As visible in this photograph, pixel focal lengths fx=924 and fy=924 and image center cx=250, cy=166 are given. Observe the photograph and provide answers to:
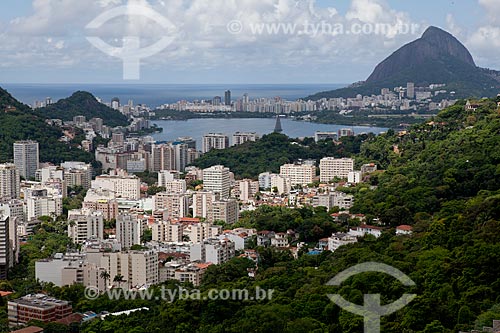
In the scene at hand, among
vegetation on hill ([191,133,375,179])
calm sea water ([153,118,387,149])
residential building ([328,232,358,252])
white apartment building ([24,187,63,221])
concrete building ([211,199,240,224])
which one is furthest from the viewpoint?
calm sea water ([153,118,387,149])

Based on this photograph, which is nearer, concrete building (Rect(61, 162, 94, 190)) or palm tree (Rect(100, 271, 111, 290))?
palm tree (Rect(100, 271, 111, 290))

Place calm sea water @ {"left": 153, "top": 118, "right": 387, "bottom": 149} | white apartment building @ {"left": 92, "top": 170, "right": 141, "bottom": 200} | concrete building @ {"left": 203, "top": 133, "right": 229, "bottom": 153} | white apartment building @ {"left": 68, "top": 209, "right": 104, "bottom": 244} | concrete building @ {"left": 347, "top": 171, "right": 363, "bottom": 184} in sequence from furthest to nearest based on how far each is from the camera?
1. calm sea water @ {"left": 153, "top": 118, "right": 387, "bottom": 149}
2. concrete building @ {"left": 203, "top": 133, "right": 229, "bottom": 153}
3. white apartment building @ {"left": 92, "top": 170, "right": 141, "bottom": 200}
4. concrete building @ {"left": 347, "top": 171, "right": 363, "bottom": 184}
5. white apartment building @ {"left": 68, "top": 209, "right": 104, "bottom": 244}

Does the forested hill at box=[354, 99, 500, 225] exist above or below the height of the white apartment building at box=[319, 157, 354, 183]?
above

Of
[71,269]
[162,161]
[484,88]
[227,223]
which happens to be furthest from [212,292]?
[484,88]

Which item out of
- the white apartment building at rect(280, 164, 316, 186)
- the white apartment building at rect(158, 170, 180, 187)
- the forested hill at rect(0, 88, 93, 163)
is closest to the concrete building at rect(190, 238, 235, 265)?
the white apartment building at rect(280, 164, 316, 186)

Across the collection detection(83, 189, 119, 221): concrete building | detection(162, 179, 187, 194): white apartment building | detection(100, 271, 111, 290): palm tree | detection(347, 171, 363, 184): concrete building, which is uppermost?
detection(347, 171, 363, 184): concrete building

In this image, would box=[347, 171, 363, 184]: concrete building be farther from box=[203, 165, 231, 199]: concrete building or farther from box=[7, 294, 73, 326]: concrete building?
box=[7, 294, 73, 326]: concrete building

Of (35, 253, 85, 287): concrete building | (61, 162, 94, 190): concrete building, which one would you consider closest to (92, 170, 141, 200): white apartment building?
(61, 162, 94, 190): concrete building
